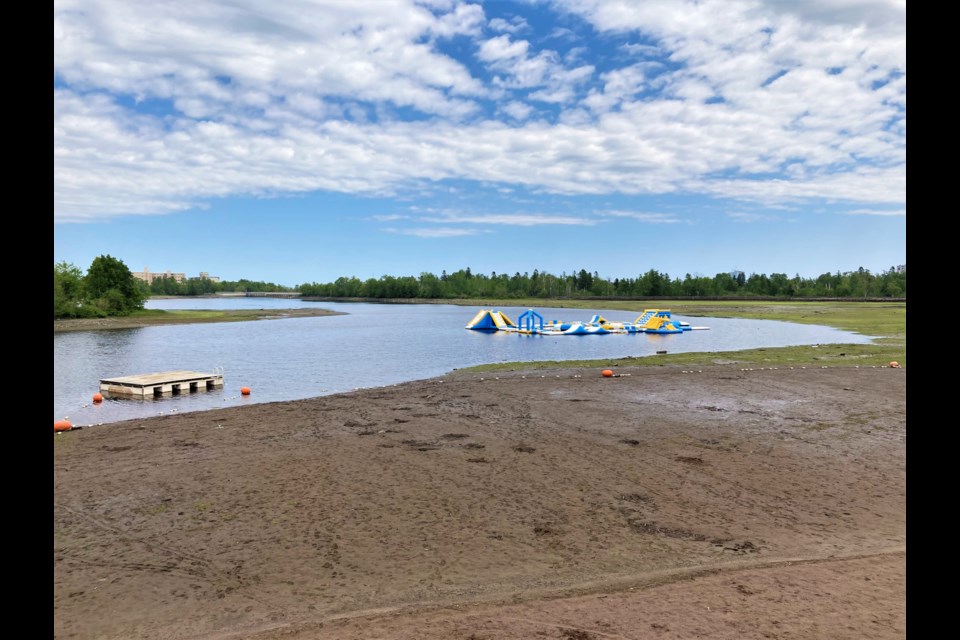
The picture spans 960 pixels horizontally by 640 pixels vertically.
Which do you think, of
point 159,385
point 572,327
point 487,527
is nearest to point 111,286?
point 572,327

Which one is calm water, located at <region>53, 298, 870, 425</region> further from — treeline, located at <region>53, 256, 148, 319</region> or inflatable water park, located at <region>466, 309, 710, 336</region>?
treeline, located at <region>53, 256, 148, 319</region>

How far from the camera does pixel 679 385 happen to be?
25922mm

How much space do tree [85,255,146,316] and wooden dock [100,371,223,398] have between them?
71.9 m

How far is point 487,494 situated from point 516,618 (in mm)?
4748

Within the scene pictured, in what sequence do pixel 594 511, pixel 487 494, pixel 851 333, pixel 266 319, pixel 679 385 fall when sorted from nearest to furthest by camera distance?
pixel 594 511 < pixel 487 494 < pixel 679 385 < pixel 851 333 < pixel 266 319

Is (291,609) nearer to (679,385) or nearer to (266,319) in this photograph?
(679,385)

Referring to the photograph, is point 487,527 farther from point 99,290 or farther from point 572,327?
point 99,290

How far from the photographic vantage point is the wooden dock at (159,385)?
2688cm

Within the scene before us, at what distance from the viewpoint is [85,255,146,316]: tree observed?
89.7m

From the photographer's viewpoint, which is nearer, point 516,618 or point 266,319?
point 516,618

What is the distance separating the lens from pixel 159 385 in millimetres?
27219

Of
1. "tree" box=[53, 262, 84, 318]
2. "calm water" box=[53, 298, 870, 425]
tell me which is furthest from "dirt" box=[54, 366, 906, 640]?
"tree" box=[53, 262, 84, 318]
